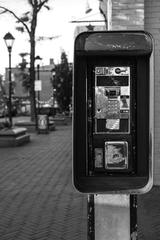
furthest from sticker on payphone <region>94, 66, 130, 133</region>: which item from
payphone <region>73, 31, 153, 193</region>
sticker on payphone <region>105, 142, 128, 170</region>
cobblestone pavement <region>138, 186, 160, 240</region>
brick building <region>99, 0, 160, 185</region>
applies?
brick building <region>99, 0, 160, 185</region>

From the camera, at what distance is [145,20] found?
8.30m

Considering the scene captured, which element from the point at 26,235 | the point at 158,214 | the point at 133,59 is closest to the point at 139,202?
the point at 158,214

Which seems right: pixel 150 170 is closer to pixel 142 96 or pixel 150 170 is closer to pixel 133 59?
pixel 142 96

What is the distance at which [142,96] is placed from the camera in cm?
421

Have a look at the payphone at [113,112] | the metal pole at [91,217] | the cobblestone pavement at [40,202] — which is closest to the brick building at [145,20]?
the cobblestone pavement at [40,202]

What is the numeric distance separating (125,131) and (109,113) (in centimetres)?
22

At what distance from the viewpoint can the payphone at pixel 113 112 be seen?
401 centimetres

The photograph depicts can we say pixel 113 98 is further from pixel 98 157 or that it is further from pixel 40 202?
pixel 40 202

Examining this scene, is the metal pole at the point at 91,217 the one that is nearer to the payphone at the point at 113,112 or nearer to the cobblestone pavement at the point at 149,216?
the payphone at the point at 113,112

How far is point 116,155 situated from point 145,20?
4.72 meters

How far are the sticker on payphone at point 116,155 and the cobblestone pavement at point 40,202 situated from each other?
1799 mm

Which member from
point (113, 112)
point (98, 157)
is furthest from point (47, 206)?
point (113, 112)

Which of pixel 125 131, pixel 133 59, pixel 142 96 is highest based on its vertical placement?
pixel 133 59

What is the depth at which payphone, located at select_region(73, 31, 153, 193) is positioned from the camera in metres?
4.01
